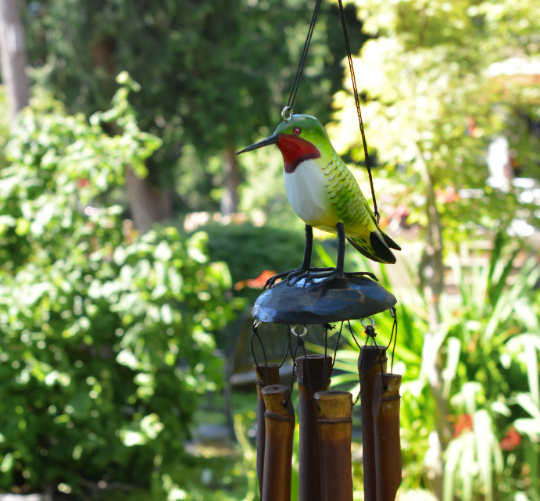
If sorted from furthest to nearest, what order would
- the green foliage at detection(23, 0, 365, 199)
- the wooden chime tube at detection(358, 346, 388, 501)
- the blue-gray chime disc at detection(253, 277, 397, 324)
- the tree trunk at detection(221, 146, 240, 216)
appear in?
the tree trunk at detection(221, 146, 240, 216) → the green foliage at detection(23, 0, 365, 199) → the wooden chime tube at detection(358, 346, 388, 501) → the blue-gray chime disc at detection(253, 277, 397, 324)

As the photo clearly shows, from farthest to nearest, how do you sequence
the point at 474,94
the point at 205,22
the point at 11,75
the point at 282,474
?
the point at 205,22, the point at 11,75, the point at 474,94, the point at 282,474

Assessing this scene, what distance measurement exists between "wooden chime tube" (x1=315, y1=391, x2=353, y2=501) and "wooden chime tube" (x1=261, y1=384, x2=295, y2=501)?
9 centimetres

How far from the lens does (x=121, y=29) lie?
9.59 meters

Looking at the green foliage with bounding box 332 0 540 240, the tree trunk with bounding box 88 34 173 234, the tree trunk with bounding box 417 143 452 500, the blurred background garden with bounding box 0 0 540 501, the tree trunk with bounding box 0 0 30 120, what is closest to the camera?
the blurred background garden with bounding box 0 0 540 501

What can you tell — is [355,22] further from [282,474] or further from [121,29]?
[282,474]

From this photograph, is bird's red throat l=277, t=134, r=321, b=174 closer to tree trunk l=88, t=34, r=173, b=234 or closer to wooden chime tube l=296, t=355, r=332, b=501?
wooden chime tube l=296, t=355, r=332, b=501

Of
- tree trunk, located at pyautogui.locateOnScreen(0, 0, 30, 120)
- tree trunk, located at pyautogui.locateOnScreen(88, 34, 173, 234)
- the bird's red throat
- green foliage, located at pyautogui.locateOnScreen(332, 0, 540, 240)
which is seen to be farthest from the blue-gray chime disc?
tree trunk, located at pyautogui.locateOnScreen(88, 34, 173, 234)

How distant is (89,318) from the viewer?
320 cm

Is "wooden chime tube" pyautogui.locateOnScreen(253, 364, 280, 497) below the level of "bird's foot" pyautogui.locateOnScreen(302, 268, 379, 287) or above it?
below

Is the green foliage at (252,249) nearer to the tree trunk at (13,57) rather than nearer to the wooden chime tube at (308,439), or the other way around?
the tree trunk at (13,57)

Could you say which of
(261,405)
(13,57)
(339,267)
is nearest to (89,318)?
(261,405)

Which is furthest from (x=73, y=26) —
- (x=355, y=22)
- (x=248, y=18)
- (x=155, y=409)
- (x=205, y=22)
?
(x=155, y=409)

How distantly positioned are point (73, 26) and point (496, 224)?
27.3ft

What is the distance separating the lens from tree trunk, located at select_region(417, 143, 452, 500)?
3221 millimetres
